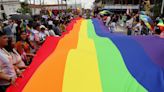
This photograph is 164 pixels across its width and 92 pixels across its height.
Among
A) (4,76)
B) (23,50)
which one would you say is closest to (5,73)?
(4,76)

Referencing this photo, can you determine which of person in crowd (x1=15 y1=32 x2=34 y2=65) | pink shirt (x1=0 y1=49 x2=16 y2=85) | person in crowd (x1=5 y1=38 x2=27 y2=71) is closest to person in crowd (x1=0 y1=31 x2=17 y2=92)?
pink shirt (x1=0 y1=49 x2=16 y2=85)

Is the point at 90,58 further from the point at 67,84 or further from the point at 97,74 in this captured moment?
the point at 67,84

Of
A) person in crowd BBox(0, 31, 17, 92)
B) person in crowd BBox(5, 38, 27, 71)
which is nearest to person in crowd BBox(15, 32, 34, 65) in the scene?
person in crowd BBox(5, 38, 27, 71)

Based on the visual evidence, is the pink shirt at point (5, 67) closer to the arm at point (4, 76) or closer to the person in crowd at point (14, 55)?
the arm at point (4, 76)

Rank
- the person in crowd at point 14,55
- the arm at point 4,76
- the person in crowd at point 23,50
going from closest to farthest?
the arm at point 4,76
the person in crowd at point 14,55
the person in crowd at point 23,50

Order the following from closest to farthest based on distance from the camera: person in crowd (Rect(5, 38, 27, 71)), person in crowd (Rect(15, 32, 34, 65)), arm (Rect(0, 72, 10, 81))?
arm (Rect(0, 72, 10, 81)) → person in crowd (Rect(5, 38, 27, 71)) → person in crowd (Rect(15, 32, 34, 65))

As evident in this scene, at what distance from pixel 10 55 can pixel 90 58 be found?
140 centimetres

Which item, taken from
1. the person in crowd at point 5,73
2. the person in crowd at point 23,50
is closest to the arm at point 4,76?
the person in crowd at point 5,73

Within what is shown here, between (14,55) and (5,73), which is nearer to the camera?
(5,73)

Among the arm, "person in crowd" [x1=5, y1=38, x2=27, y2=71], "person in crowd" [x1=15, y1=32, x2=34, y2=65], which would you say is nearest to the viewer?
the arm

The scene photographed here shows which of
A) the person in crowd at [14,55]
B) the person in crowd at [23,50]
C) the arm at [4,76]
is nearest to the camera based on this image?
the arm at [4,76]

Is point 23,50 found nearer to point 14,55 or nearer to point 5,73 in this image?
point 14,55

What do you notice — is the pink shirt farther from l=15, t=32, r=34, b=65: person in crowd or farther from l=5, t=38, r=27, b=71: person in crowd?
l=15, t=32, r=34, b=65: person in crowd

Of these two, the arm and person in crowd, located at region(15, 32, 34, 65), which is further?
person in crowd, located at region(15, 32, 34, 65)
